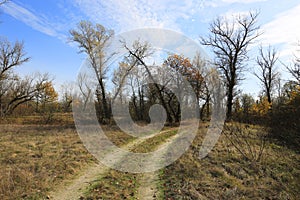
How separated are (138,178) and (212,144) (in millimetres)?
5518

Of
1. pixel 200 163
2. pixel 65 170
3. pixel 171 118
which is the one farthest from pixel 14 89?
pixel 200 163

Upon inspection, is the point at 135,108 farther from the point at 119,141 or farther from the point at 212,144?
the point at 212,144

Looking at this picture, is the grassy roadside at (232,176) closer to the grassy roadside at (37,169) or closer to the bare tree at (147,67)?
the grassy roadside at (37,169)

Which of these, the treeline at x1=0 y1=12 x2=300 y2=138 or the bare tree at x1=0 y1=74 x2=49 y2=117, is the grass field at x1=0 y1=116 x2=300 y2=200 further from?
the bare tree at x1=0 y1=74 x2=49 y2=117

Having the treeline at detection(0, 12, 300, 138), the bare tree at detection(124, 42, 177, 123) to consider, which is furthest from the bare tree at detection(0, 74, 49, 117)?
the bare tree at detection(124, 42, 177, 123)

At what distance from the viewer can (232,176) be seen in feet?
21.1

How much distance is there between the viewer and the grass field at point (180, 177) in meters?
5.27

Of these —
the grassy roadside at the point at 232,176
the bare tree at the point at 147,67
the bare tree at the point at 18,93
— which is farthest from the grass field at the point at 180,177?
the bare tree at the point at 18,93

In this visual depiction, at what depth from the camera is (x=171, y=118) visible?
902 inches

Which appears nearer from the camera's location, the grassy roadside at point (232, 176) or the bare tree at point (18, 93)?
the grassy roadside at point (232, 176)

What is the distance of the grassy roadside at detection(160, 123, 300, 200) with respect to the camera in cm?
526

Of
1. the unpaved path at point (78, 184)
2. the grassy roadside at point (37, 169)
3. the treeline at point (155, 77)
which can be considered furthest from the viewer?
the treeline at point (155, 77)

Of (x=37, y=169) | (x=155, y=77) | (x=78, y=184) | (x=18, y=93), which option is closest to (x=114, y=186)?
(x=78, y=184)

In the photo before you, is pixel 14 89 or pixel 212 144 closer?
pixel 212 144
